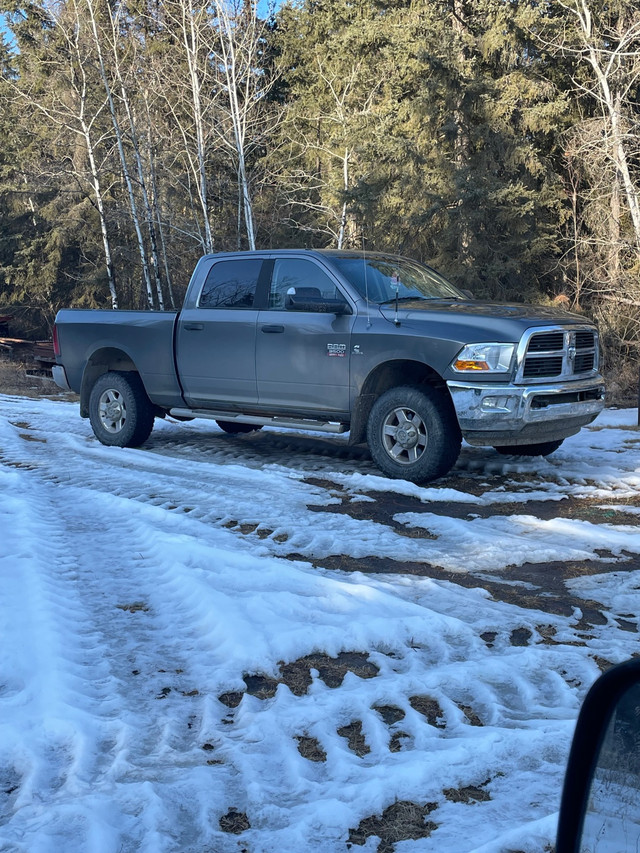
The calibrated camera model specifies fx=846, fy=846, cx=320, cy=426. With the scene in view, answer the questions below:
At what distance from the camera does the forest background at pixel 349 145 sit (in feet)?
66.1

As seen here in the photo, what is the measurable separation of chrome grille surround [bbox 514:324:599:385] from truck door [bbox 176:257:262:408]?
284 cm

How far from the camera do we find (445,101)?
21062mm

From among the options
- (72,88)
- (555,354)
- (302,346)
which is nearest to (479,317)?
(555,354)

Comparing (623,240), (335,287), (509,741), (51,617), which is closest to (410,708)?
(509,741)

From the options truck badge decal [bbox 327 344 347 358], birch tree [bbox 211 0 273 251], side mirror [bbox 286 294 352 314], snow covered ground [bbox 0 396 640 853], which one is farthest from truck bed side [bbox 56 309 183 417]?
birch tree [bbox 211 0 273 251]

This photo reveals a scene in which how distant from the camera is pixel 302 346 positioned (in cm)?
819

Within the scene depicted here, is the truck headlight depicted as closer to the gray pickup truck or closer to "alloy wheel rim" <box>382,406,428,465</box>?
the gray pickup truck

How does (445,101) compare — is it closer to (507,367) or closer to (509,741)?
(507,367)

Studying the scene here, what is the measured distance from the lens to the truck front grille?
7.03 meters

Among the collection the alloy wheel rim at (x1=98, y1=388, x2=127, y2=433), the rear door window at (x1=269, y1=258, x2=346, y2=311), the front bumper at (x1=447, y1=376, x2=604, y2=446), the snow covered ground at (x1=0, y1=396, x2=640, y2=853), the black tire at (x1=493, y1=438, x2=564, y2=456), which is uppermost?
the rear door window at (x1=269, y1=258, x2=346, y2=311)

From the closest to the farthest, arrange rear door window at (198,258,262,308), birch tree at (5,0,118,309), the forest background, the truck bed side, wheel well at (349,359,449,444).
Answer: wheel well at (349,359,449,444), rear door window at (198,258,262,308), the truck bed side, the forest background, birch tree at (5,0,118,309)

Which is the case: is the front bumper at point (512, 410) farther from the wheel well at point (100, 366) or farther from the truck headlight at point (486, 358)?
the wheel well at point (100, 366)

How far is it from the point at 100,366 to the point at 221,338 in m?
2.11

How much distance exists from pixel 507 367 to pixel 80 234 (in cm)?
2871
